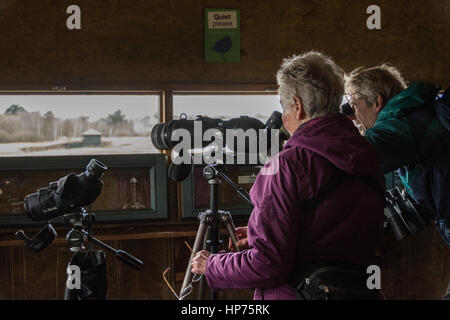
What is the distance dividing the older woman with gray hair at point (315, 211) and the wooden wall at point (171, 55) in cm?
168

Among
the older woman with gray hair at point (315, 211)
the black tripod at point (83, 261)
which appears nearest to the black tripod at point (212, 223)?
the black tripod at point (83, 261)

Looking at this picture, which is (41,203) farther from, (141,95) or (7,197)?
(141,95)

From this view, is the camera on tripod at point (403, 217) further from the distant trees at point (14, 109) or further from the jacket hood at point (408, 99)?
the distant trees at point (14, 109)

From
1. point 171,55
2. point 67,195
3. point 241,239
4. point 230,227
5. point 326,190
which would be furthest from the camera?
point 171,55

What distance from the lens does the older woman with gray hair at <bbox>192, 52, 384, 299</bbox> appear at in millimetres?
1172

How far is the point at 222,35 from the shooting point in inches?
116

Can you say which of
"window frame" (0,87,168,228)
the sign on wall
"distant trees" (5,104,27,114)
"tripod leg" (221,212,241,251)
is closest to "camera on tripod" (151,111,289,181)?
"tripod leg" (221,212,241,251)

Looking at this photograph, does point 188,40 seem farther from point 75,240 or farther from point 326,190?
point 326,190

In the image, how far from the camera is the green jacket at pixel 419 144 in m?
1.59

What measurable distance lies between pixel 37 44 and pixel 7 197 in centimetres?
96

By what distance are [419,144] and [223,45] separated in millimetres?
1681

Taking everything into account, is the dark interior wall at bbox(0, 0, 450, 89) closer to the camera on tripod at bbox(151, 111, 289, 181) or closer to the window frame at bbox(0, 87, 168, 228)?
the window frame at bbox(0, 87, 168, 228)

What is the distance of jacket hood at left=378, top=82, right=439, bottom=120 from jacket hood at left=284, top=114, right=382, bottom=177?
470 millimetres

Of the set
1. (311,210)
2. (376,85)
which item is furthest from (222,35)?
(311,210)
